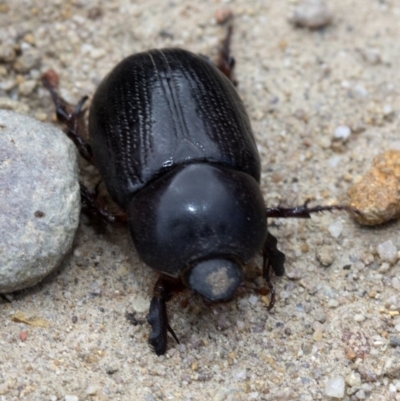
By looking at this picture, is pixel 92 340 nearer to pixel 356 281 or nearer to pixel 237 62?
pixel 356 281

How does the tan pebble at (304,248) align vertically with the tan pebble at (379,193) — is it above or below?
below

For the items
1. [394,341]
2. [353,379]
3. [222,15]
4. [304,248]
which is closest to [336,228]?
[304,248]

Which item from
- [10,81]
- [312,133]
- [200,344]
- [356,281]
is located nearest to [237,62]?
[312,133]

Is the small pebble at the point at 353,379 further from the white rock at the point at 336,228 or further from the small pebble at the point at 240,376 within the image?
the white rock at the point at 336,228

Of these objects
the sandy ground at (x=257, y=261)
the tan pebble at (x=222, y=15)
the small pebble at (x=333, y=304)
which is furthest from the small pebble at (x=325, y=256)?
the tan pebble at (x=222, y=15)

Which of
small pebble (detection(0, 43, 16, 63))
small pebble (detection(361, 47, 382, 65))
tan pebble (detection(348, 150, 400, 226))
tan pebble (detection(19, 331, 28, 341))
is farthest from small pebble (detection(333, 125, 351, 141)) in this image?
tan pebble (detection(19, 331, 28, 341))

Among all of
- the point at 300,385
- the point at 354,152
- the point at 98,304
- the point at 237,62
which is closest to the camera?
the point at 300,385
